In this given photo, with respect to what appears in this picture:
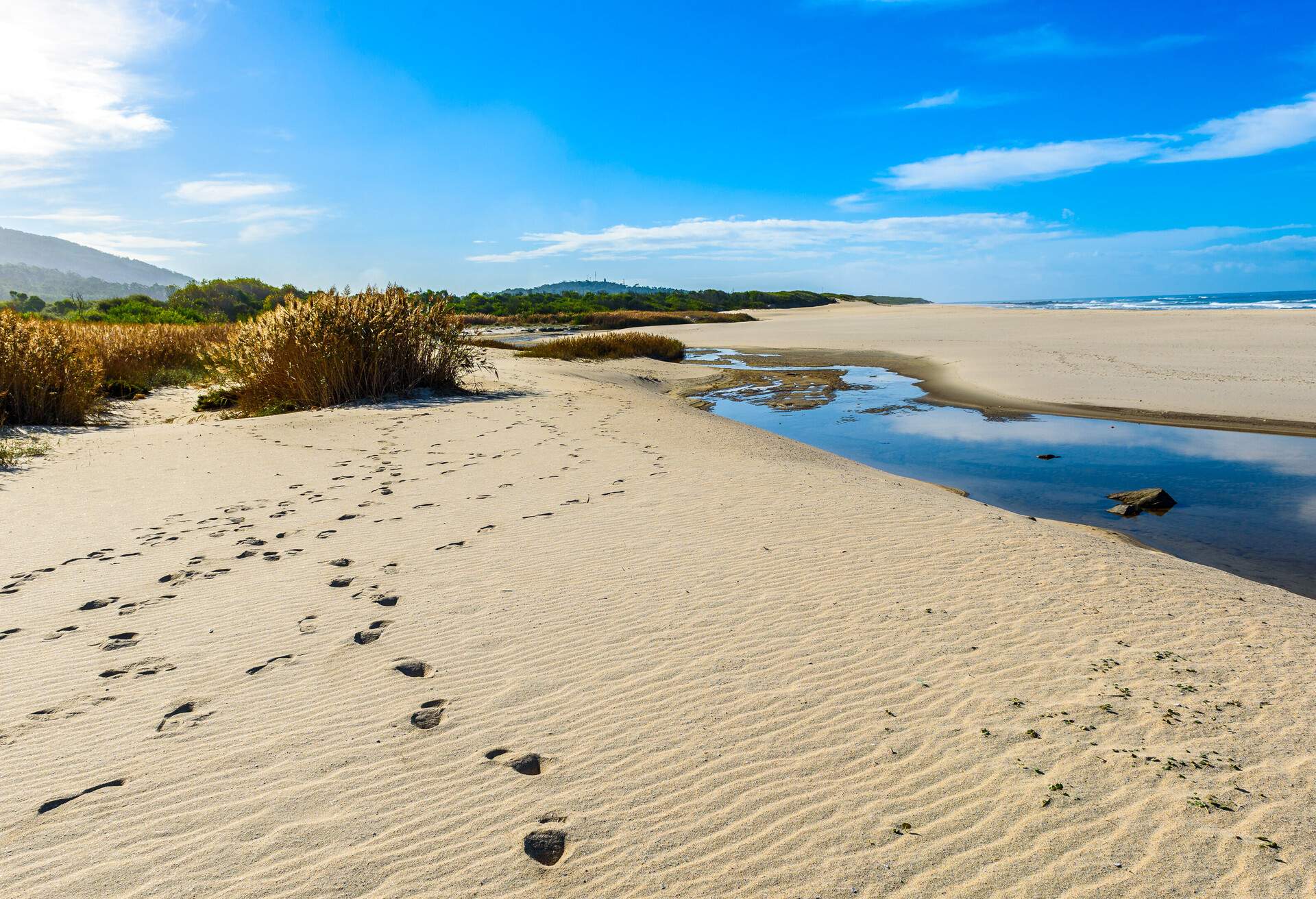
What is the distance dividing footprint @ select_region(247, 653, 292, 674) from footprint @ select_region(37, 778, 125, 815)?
961mm

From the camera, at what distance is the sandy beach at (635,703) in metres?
2.56

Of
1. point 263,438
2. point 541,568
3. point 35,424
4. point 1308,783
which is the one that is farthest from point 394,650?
point 35,424

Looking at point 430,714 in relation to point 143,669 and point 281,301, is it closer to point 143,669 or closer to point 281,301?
point 143,669

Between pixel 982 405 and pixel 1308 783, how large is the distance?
573 inches

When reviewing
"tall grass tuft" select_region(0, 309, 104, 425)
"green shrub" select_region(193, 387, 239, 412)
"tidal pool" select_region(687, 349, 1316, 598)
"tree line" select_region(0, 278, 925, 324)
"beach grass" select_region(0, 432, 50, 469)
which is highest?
"tree line" select_region(0, 278, 925, 324)

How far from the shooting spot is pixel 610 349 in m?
27.8

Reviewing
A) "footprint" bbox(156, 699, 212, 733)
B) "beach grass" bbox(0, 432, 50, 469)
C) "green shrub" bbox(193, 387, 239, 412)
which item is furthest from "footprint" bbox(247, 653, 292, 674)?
"green shrub" bbox(193, 387, 239, 412)

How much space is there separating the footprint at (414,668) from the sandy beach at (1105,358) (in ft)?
48.2

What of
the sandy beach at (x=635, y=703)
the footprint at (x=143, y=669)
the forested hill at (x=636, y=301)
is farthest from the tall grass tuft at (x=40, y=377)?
the forested hill at (x=636, y=301)

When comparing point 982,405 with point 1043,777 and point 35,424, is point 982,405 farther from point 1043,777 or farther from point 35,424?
point 35,424

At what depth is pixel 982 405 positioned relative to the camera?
16.4m

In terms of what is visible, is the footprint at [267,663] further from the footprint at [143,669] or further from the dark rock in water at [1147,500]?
the dark rock in water at [1147,500]

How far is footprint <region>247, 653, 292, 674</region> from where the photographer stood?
392cm

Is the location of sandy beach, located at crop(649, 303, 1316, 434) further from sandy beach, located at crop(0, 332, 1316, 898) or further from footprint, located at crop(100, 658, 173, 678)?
footprint, located at crop(100, 658, 173, 678)
